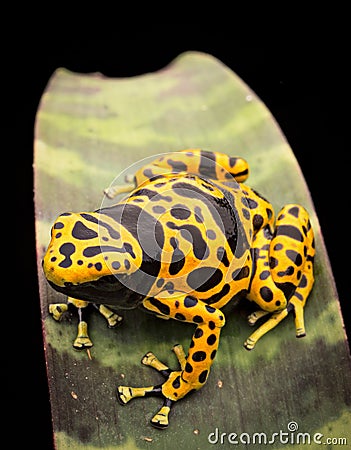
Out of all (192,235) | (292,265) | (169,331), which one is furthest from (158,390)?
(292,265)

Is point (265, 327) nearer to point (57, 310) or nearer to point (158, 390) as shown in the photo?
point (158, 390)

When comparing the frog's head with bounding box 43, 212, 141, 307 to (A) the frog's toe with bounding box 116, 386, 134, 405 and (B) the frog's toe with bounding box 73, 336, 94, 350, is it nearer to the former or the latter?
(B) the frog's toe with bounding box 73, 336, 94, 350

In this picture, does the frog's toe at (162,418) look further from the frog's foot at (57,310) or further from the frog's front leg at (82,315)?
the frog's foot at (57,310)

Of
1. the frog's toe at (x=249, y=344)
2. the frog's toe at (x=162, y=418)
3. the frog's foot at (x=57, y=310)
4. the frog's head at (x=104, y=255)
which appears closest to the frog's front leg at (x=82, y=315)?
the frog's foot at (x=57, y=310)

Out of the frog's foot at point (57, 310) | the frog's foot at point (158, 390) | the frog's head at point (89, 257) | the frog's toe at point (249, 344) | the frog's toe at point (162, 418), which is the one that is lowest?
the frog's toe at point (162, 418)

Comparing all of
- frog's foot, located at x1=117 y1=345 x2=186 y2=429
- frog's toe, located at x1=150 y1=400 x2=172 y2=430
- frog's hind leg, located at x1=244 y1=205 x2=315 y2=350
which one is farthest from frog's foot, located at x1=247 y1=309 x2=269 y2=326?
frog's toe, located at x1=150 y1=400 x2=172 y2=430
